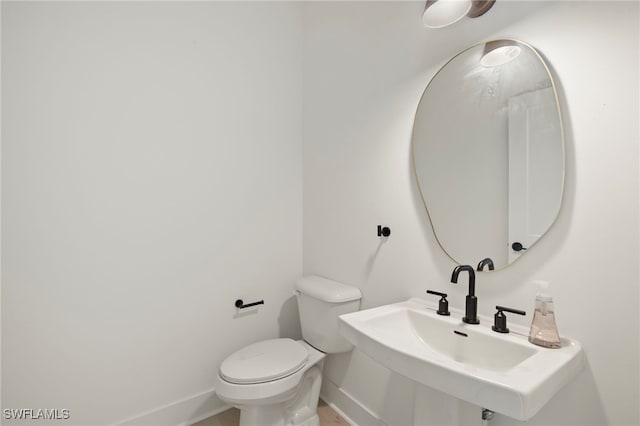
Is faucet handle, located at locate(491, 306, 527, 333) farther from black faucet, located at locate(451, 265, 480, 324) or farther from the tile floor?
the tile floor

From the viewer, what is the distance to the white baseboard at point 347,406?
1508 mm

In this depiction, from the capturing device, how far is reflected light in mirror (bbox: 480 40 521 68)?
101cm

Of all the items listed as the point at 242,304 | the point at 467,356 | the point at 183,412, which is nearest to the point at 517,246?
the point at 467,356

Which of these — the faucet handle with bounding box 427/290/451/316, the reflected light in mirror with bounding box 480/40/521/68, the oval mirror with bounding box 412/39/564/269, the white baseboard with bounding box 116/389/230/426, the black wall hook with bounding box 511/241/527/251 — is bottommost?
the white baseboard with bounding box 116/389/230/426

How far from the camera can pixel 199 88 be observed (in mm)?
1676

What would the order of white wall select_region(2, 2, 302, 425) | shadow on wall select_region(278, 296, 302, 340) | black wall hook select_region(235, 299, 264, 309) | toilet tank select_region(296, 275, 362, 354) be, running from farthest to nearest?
1. shadow on wall select_region(278, 296, 302, 340)
2. black wall hook select_region(235, 299, 264, 309)
3. toilet tank select_region(296, 275, 362, 354)
4. white wall select_region(2, 2, 302, 425)

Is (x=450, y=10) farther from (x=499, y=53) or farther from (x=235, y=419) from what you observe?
(x=235, y=419)

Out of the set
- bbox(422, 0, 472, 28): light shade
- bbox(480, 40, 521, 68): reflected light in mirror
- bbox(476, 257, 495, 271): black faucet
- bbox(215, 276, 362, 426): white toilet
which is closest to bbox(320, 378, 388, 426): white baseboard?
bbox(215, 276, 362, 426): white toilet

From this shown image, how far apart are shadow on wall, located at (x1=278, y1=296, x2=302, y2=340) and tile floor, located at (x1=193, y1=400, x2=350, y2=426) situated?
1.53 feet

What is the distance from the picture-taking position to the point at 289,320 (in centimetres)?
202

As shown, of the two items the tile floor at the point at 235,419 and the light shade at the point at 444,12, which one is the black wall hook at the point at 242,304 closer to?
the tile floor at the point at 235,419

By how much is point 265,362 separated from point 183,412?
63 centimetres

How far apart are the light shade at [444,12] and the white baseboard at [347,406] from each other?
1769mm

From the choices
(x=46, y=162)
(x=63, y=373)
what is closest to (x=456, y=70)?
(x=46, y=162)
